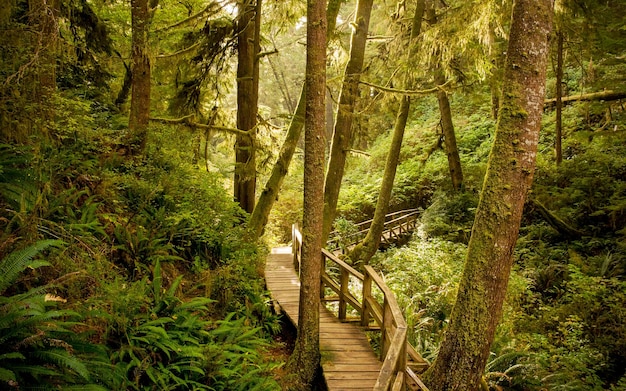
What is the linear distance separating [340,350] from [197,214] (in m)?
3.58

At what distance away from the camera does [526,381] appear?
6312mm

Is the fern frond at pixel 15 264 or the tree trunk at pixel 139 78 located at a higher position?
the tree trunk at pixel 139 78

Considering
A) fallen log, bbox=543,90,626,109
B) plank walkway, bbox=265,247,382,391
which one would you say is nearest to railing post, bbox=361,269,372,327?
plank walkway, bbox=265,247,382,391

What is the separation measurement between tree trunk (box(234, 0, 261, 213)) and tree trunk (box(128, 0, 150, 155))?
2533mm

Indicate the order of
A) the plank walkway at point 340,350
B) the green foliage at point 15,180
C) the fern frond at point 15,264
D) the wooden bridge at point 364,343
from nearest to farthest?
the fern frond at point 15,264 → the green foliage at point 15,180 → the wooden bridge at point 364,343 → the plank walkway at point 340,350

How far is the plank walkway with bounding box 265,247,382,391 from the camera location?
5.18 meters

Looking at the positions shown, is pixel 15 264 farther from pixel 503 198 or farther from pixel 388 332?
pixel 503 198

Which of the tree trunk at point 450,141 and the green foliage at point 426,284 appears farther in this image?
the tree trunk at point 450,141

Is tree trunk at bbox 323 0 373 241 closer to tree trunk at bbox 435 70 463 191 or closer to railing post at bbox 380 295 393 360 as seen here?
railing post at bbox 380 295 393 360

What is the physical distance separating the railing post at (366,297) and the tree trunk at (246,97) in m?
4.55

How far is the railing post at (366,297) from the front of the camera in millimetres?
6320

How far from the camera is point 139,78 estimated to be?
291 inches

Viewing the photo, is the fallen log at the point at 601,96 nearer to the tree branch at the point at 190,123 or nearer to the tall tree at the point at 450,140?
the tall tree at the point at 450,140

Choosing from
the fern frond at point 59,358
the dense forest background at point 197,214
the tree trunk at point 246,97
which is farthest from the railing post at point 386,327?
the tree trunk at point 246,97
